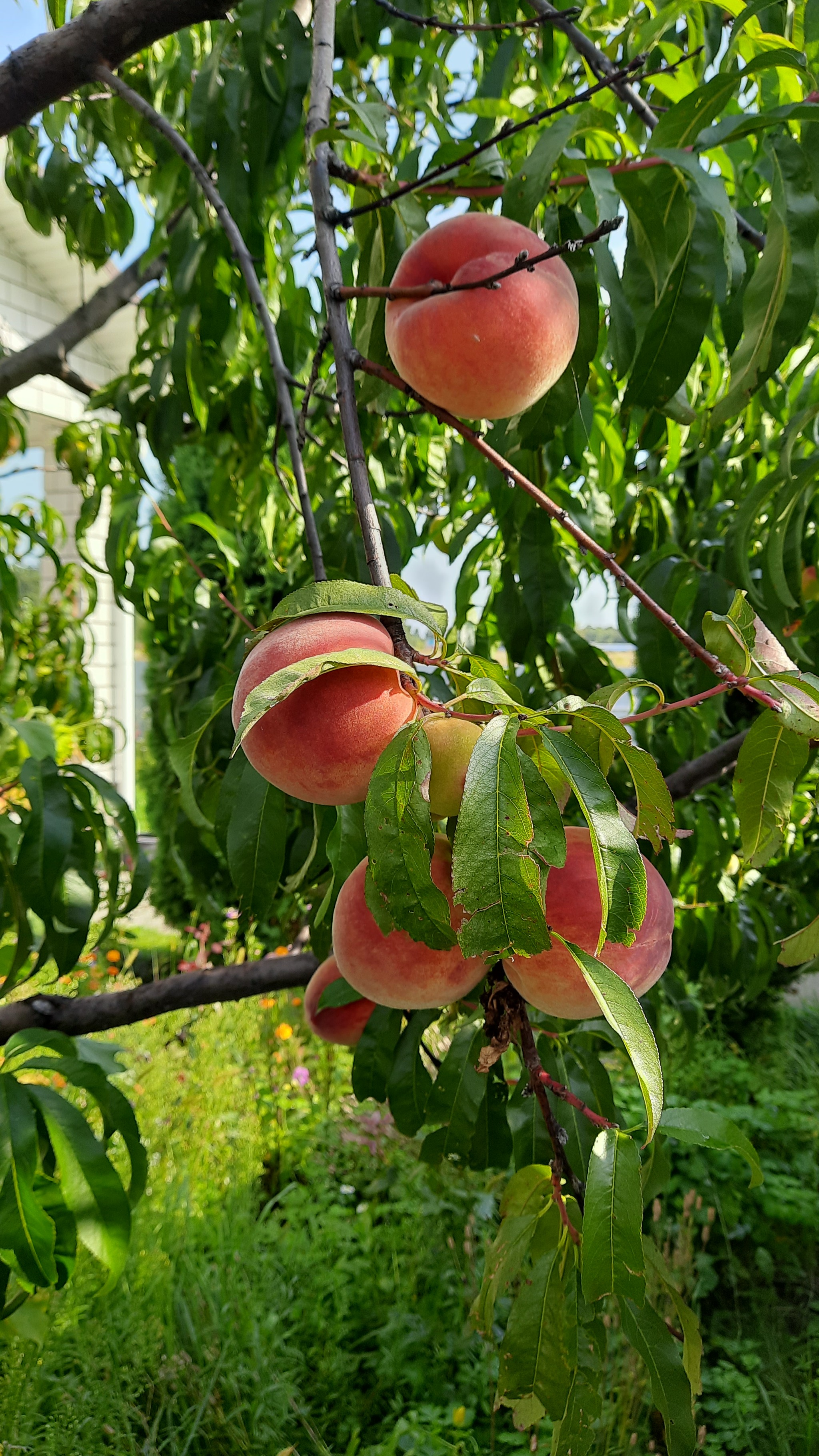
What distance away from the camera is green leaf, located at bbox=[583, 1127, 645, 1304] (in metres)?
0.40

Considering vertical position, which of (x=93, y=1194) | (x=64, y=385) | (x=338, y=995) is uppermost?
(x=64, y=385)

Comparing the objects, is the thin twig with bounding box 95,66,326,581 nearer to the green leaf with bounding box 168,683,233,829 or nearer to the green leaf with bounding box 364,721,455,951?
the green leaf with bounding box 168,683,233,829

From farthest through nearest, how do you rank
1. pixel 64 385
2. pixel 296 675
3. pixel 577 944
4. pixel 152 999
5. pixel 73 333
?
1. pixel 64 385
2. pixel 73 333
3. pixel 152 999
4. pixel 577 944
5. pixel 296 675

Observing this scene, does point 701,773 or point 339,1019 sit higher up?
point 701,773

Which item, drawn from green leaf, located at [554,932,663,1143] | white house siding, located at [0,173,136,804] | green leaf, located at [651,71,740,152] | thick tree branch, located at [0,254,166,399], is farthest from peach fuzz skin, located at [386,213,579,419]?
white house siding, located at [0,173,136,804]

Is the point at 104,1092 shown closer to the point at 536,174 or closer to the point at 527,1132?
the point at 527,1132

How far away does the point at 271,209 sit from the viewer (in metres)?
1.40

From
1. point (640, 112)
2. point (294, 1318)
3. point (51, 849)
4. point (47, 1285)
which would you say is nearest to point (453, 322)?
point (640, 112)

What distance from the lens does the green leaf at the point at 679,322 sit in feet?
2.02

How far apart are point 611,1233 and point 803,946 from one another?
0.19 meters

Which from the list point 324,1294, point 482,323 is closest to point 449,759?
point 482,323

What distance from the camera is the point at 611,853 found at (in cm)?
37

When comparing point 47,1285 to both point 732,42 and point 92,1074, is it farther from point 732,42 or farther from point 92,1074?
point 732,42

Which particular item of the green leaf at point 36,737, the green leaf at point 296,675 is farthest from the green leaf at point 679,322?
the green leaf at point 36,737
